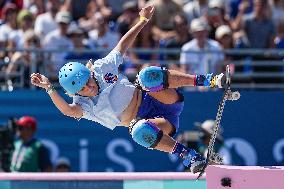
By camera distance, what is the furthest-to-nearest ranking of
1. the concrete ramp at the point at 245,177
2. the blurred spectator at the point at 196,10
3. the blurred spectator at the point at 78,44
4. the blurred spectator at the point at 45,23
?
the blurred spectator at the point at 196,10
the blurred spectator at the point at 45,23
the blurred spectator at the point at 78,44
the concrete ramp at the point at 245,177

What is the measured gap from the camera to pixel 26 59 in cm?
1465

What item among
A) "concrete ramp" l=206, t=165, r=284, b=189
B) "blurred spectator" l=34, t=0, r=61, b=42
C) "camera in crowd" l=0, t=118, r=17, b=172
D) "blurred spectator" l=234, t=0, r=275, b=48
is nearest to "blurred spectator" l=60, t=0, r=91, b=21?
"blurred spectator" l=34, t=0, r=61, b=42

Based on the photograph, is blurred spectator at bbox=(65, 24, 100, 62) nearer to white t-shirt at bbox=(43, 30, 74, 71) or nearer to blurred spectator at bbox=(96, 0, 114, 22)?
white t-shirt at bbox=(43, 30, 74, 71)

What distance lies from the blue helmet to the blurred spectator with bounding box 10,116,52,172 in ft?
13.3

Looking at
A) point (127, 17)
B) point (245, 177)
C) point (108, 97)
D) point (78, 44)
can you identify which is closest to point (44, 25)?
point (78, 44)

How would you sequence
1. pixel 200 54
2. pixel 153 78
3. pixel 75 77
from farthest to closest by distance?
1. pixel 200 54
2. pixel 153 78
3. pixel 75 77

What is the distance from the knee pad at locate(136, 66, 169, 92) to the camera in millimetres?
9641

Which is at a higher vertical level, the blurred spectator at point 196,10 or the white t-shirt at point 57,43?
the blurred spectator at point 196,10

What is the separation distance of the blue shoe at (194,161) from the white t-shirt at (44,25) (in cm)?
658

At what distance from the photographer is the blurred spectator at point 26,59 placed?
47.3 feet

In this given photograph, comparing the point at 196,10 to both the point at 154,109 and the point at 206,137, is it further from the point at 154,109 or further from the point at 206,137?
the point at 154,109

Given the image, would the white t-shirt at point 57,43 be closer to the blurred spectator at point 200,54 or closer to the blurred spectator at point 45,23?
the blurred spectator at point 45,23

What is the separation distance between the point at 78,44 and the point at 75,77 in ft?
18.5

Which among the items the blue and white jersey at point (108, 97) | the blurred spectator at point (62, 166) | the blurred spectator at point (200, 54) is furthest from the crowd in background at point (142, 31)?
the blue and white jersey at point (108, 97)
